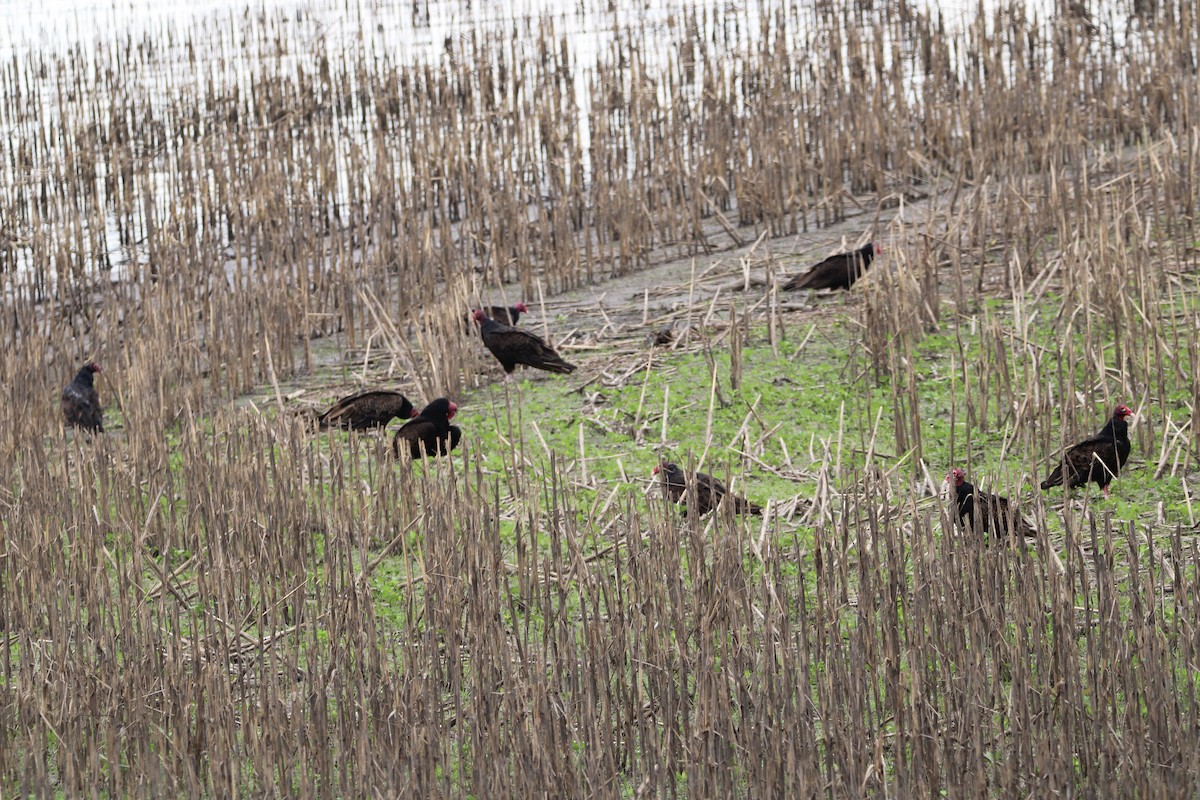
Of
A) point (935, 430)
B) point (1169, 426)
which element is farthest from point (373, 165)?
point (1169, 426)

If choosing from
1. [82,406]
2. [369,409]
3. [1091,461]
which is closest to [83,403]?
[82,406]

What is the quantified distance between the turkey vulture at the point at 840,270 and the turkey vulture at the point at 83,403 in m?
4.11

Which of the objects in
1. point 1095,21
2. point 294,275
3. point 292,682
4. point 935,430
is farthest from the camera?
point 1095,21

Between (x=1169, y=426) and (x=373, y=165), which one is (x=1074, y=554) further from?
(x=373, y=165)

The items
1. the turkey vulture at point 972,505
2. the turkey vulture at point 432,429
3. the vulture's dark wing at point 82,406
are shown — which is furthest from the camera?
the vulture's dark wing at point 82,406

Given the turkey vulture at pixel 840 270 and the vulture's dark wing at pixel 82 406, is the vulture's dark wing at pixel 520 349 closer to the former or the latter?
the turkey vulture at pixel 840 270

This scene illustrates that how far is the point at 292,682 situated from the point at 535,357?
12.9 ft

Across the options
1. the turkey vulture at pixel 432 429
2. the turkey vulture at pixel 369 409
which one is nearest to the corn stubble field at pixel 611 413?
the turkey vulture at pixel 369 409

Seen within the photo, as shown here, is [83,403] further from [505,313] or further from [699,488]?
[699,488]

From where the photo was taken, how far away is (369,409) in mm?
7453

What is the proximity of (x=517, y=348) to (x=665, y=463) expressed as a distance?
6.76ft

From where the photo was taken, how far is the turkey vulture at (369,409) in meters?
7.42

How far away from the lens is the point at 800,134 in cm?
1169

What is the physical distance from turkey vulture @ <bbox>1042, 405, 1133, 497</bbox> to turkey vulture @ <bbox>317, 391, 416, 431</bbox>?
315cm
